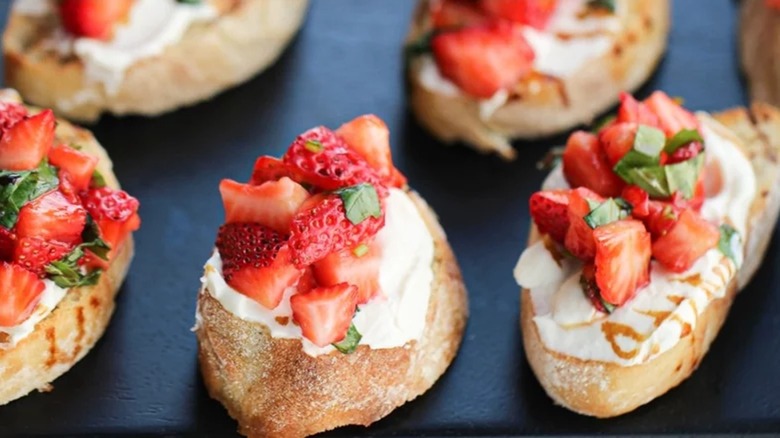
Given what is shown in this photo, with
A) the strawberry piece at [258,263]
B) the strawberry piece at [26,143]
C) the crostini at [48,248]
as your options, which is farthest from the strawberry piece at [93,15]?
the strawberry piece at [258,263]

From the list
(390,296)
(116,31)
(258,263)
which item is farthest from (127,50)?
(390,296)

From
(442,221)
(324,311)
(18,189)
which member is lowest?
(442,221)

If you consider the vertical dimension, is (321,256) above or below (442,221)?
above

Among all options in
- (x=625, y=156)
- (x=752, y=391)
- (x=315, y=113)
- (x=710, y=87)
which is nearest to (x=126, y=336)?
(x=315, y=113)

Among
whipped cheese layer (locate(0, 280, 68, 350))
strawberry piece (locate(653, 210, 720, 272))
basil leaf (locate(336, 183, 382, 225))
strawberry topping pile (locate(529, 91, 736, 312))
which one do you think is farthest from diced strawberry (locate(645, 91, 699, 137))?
whipped cheese layer (locate(0, 280, 68, 350))

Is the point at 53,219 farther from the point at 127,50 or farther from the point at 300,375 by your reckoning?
the point at 127,50

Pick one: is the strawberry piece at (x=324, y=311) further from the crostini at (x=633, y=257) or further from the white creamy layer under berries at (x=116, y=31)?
the white creamy layer under berries at (x=116, y=31)
